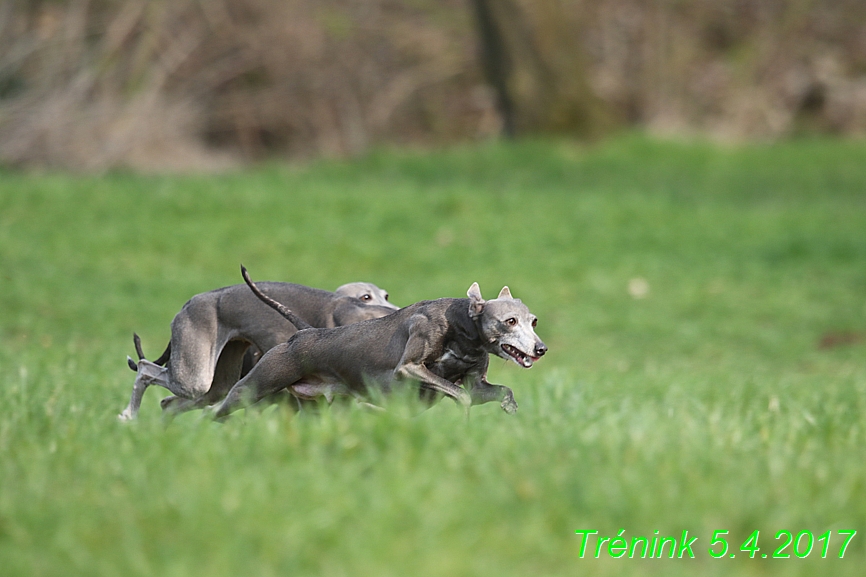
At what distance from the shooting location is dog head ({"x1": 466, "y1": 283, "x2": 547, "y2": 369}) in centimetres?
513

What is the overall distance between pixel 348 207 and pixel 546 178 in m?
3.70

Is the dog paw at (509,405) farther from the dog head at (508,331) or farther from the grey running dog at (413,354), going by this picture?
the dog head at (508,331)

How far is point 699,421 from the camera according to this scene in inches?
199

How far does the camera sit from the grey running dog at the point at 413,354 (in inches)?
204

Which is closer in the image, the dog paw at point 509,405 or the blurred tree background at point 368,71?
the dog paw at point 509,405

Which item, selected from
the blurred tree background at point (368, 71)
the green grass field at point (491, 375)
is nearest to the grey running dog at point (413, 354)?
the green grass field at point (491, 375)

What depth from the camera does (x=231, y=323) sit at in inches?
246

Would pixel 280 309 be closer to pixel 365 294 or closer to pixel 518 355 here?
pixel 365 294

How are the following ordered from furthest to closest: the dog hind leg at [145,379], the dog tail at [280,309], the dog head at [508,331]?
the dog hind leg at [145,379], the dog tail at [280,309], the dog head at [508,331]

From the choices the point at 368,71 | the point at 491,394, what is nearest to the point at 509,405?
the point at 491,394

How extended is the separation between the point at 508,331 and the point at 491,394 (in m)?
0.37

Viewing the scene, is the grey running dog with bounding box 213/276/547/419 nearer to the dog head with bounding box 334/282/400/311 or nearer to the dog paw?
the dog paw

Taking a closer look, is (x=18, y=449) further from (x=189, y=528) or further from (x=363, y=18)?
(x=363, y=18)

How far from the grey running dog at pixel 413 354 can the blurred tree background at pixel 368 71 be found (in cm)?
1351
